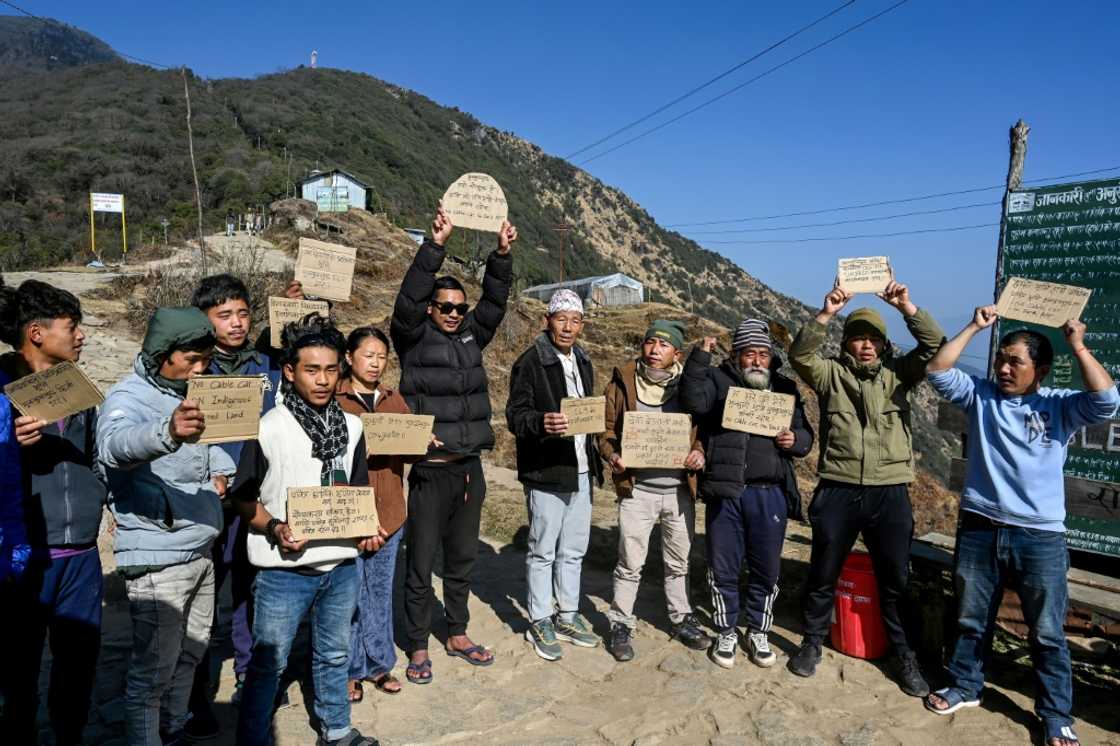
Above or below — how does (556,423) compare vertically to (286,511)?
above

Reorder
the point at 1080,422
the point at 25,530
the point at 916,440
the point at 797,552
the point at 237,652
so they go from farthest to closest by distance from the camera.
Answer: the point at 916,440
the point at 797,552
the point at 237,652
the point at 1080,422
the point at 25,530

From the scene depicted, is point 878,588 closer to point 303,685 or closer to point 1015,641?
point 1015,641

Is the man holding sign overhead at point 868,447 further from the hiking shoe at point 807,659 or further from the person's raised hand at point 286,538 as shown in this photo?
the person's raised hand at point 286,538

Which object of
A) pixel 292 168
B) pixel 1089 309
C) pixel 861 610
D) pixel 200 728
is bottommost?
pixel 200 728

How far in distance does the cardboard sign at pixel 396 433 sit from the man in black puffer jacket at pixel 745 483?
1.67m

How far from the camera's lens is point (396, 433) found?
365 cm

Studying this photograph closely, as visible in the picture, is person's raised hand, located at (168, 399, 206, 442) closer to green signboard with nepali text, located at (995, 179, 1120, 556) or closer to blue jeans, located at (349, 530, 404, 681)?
blue jeans, located at (349, 530, 404, 681)

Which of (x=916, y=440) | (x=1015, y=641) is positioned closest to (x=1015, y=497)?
(x=1015, y=641)

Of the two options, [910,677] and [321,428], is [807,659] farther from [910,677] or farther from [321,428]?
[321,428]

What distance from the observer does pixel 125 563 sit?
2.90 meters

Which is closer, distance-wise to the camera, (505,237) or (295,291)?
(505,237)

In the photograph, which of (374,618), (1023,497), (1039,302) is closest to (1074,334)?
(1039,302)

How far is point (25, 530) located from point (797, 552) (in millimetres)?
5491

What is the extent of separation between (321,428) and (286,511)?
0.37m
